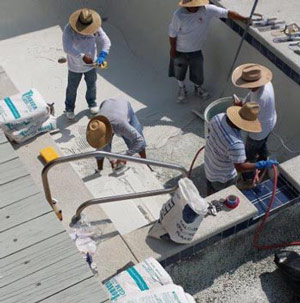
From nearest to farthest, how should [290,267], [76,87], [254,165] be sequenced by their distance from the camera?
1. [290,267]
2. [254,165]
3. [76,87]

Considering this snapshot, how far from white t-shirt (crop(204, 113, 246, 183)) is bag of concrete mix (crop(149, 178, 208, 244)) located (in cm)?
87

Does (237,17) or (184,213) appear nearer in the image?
(184,213)

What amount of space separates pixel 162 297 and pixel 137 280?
12.8 inches

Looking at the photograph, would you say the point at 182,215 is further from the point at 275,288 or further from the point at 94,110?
the point at 94,110

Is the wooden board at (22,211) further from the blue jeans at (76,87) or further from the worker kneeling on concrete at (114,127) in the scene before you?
the blue jeans at (76,87)

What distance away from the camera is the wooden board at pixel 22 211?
10.5 feet

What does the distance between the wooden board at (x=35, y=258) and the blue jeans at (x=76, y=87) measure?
14.0 feet

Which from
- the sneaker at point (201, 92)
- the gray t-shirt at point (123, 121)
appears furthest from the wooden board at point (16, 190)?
→ the sneaker at point (201, 92)

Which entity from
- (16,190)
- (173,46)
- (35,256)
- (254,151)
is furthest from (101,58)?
(35,256)

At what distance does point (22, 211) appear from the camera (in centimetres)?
326

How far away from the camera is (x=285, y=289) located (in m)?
5.10

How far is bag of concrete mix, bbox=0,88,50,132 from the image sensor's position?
18.0ft

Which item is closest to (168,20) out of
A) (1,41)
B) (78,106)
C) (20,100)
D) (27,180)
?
(78,106)

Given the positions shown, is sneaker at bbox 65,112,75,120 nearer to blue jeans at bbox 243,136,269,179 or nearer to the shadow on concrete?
blue jeans at bbox 243,136,269,179
